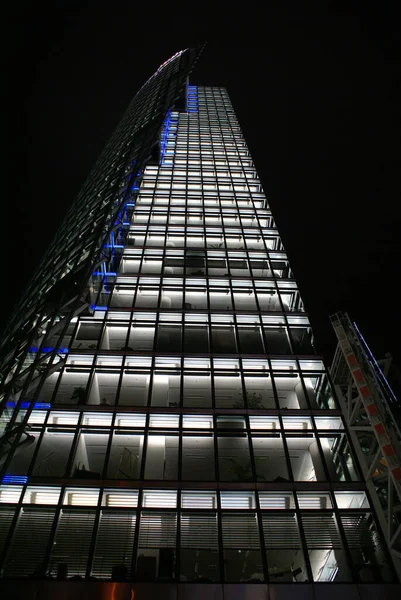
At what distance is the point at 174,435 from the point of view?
24375 millimetres

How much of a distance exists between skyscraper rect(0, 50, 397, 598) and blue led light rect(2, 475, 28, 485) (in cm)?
6

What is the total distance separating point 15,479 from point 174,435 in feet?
25.4

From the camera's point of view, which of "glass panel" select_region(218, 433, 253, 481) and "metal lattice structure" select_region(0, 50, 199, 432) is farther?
"metal lattice structure" select_region(0, 50, 199, 432)

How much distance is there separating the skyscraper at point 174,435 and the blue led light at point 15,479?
0.06m

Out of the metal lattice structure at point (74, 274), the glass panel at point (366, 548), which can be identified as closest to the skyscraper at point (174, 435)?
the glass panel at point (366, 548)

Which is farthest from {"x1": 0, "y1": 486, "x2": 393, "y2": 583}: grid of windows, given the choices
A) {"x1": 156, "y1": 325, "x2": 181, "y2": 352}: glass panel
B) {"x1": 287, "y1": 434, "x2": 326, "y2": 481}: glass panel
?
{"x1": 156, "y1": 325, "x2": 181, "y2": 352}: glass panel

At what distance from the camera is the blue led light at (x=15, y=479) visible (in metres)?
21.3

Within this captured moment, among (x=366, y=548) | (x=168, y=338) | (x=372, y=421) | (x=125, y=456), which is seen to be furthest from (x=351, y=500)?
(x=168, y=338)

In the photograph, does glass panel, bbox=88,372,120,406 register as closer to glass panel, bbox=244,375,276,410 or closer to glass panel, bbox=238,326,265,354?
glass panel, bbox=244,375,276,410

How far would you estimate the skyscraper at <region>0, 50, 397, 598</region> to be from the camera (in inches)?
727

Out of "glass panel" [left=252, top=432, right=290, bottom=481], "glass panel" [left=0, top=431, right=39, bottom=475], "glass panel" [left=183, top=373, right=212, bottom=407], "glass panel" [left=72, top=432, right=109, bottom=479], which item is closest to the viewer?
"glass panel" [left=72, top=432, right=109, bottom=479]

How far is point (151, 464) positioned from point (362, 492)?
9.82 m

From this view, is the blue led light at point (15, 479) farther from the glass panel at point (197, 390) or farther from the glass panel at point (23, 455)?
the glass panel at point (197, 390)

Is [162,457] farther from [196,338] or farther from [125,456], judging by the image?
[196,338]
